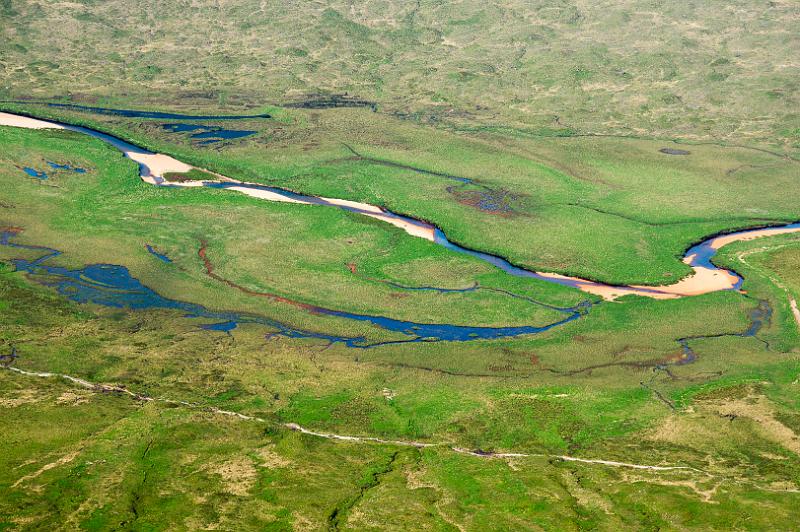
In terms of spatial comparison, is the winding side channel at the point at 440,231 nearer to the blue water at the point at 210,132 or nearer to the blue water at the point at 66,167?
the blue water at the point at 66,167

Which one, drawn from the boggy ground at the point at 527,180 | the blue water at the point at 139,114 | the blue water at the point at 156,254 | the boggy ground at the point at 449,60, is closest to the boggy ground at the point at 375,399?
the blue water at the point at 156,254

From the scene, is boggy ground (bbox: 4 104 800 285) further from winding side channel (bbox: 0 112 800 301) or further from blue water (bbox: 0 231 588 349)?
blue water (bbox: 0 231 588 349)

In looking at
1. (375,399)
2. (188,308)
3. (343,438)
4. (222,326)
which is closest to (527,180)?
(188,308)

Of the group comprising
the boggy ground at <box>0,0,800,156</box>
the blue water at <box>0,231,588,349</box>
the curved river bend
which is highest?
the boggy ground at <box>0,0,800,156</box>

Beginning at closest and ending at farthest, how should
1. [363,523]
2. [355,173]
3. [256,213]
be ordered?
[363,523] → [256,213] → [355,173]

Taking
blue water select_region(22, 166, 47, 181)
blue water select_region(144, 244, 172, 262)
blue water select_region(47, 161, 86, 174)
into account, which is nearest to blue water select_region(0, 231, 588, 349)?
blue water select_region(144, 244, 172, 262)

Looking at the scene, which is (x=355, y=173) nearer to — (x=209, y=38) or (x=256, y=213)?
(x=256, y=213)

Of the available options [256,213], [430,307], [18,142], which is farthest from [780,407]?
[18,142]
